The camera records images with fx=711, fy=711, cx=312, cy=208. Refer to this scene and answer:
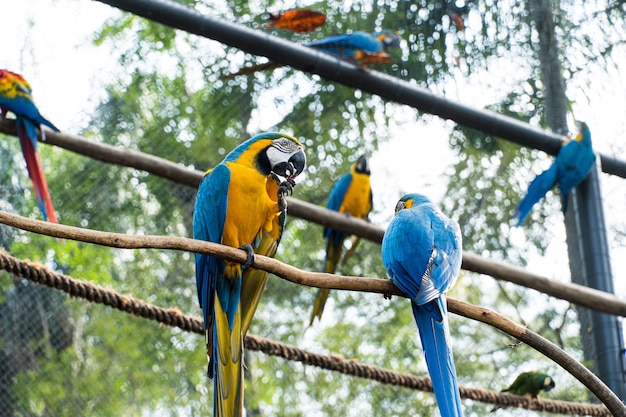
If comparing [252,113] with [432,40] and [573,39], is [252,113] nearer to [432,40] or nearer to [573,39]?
[432,40]

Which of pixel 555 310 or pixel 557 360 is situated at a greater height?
pixel 557 360

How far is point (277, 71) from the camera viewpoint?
8.75 feet

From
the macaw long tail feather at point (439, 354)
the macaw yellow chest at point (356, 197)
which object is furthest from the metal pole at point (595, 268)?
the macaw long tail feather at point (439, 354)

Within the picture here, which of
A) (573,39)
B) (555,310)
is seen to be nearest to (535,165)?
(573,39)

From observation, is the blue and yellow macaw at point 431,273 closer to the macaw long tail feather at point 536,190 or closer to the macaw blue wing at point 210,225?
the macaw blue wing at point 210,225

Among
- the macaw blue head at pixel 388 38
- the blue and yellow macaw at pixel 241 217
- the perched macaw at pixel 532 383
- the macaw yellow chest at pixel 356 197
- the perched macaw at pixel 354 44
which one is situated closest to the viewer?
the blue and yellow macaw at pixel 241 217

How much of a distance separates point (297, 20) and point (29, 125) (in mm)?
876

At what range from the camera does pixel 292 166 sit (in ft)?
4.25

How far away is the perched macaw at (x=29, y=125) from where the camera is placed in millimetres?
1978

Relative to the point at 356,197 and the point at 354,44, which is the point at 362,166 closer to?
the point at 356,197

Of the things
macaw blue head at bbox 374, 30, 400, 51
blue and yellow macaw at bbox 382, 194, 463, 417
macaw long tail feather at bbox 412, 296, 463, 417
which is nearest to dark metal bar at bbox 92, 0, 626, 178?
macaw blue head at bbox 374, 30, 400, 51

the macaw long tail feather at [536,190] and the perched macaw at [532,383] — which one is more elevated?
the macaw long tail feather at [536,190]

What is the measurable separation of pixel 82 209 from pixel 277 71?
34.2 inches

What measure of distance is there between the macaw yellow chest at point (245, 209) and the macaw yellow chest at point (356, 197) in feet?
4.93
